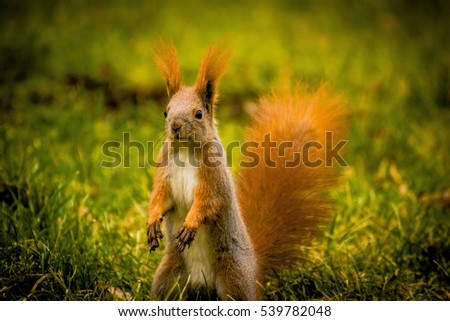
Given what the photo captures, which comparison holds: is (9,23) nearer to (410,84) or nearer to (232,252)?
(410,84)

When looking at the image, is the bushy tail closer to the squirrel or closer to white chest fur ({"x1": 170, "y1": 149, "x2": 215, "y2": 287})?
the squirrel

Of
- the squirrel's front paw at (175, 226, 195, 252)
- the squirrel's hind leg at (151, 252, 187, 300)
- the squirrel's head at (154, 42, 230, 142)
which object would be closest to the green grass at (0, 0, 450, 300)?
the squirrel's hind leg at (151, 252, 187, 300)

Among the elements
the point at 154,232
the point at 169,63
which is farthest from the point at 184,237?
the point at 169,63

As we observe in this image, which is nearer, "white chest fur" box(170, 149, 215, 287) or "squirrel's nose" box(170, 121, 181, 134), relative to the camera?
"squirrel's nose" box(170, 121, 181, 134)

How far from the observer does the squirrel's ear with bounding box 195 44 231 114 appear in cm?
221

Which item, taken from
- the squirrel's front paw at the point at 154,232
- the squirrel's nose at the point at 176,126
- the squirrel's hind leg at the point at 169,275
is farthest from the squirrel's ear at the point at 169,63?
the squirrel's hind leg at the point at 169,275

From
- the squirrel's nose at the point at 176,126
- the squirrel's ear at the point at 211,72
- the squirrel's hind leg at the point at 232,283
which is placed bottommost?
the squirrel's hind leg at the point at 232,283

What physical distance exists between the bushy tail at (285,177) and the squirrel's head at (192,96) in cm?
43

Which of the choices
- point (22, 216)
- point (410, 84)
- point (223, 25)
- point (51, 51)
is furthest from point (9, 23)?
point (410, 84)

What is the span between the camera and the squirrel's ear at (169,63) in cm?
227

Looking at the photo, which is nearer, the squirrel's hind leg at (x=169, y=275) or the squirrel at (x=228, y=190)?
the squirrel at (x=228, y=190)

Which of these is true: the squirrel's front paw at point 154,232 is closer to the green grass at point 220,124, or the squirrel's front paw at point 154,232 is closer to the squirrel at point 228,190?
the squirrel at point 228,190

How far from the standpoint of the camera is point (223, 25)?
631 cm
